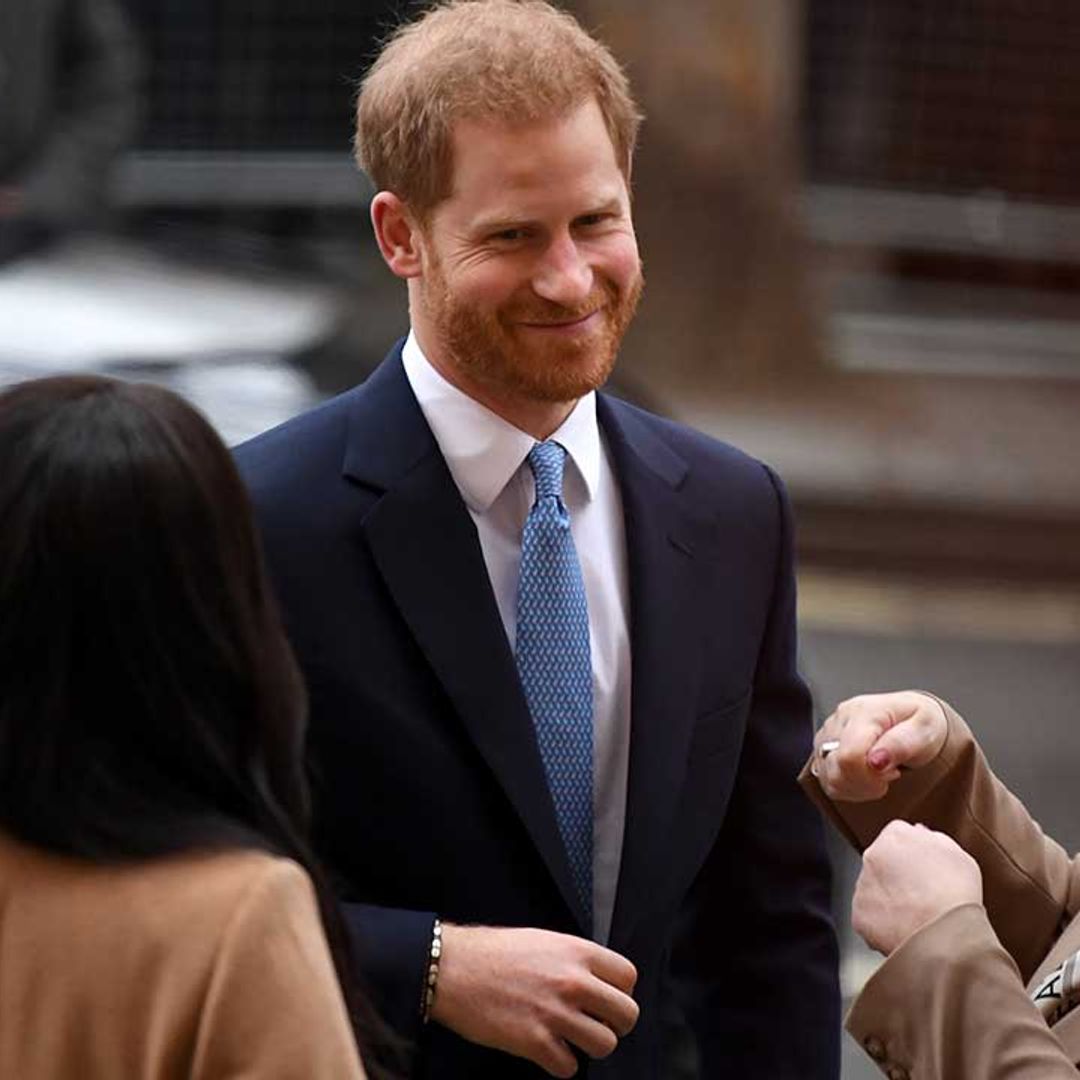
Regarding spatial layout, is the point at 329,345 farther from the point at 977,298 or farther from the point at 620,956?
the point at 620,956

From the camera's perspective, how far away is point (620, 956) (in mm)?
2914

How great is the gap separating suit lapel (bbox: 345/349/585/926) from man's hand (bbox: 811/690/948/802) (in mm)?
266

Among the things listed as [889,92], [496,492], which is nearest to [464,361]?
[496,492]

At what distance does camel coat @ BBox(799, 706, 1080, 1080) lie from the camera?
2.70 m

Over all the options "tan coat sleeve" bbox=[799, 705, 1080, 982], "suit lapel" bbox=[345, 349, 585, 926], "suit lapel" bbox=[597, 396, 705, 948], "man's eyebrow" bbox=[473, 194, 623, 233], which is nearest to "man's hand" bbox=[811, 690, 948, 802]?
"tan coat sleeve" bbox=[799, 705, 1080, 982]

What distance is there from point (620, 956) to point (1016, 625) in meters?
7.63

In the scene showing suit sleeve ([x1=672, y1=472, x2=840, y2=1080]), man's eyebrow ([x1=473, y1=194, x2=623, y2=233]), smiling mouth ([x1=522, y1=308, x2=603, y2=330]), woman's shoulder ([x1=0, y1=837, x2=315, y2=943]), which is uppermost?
man's eyebrow ([x1=473, y1=194, x2=623, y2=233])

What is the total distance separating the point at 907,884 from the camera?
284 centimetres

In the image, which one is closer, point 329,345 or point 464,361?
point 464,361

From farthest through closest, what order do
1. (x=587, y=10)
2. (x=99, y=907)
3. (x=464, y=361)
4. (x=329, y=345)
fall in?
(x=587, y=10) → (x=329, y=345) → (x=464, y=361) → (x=99, y=907)

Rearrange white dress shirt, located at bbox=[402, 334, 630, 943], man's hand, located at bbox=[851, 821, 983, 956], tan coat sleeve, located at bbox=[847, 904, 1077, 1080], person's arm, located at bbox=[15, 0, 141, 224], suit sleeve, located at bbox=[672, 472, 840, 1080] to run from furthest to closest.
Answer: person's arm, located at bbox=[15, 0, 141, 224] → suit sleeve, located at bbox=[672, 472, 840, 1080] → white dress shirt, located at bbox=[402, 334, 630, 943] → man's hand, located at bbox=[851, 821, 983, 956] → tan coat sleeve, located at bbox=[847, 904, 1077, 1080]

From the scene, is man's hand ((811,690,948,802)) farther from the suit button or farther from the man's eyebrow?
the man's eyebrow

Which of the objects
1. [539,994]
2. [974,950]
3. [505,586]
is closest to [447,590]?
[505,586]

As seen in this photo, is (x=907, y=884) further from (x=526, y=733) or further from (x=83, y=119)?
(x=83, y=119)
